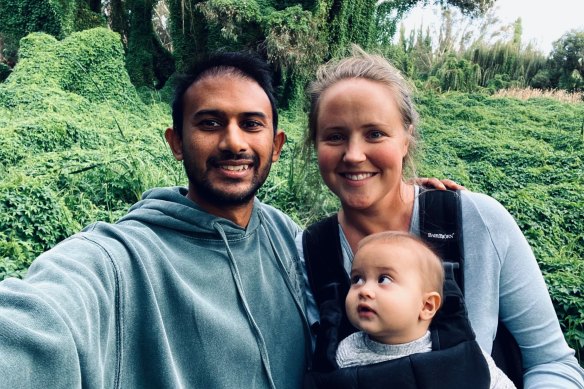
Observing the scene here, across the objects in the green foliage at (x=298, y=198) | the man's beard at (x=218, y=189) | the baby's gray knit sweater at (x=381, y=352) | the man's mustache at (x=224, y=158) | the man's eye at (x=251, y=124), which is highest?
the man's eye at (x=251, y=124)

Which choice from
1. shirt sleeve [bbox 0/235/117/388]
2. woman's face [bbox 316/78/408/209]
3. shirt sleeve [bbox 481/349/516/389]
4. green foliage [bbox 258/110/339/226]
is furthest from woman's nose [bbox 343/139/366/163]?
green foliage [bbox 258/110/339/226]

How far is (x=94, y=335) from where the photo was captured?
4.02ft

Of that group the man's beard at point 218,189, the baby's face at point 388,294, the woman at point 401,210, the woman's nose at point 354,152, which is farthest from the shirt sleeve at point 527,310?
the man's beard at point 218,189

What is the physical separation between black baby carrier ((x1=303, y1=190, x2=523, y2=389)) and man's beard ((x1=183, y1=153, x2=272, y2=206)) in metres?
0.31

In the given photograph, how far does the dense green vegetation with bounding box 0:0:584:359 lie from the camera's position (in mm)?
5023

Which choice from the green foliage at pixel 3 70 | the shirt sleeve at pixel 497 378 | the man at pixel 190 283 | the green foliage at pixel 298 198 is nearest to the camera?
the man at pixel 190 283

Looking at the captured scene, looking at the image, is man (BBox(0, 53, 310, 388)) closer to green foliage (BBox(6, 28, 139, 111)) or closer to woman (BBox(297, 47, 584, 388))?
woman (BBox(297, 47, 584, 388))

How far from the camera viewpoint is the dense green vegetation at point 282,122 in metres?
5.02

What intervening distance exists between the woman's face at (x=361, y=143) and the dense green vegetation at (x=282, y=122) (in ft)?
1.71

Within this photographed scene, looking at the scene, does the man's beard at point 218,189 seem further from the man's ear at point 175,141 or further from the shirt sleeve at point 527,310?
the shirt sleeve at point 527,310

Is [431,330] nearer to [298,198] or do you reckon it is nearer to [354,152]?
[354,152]

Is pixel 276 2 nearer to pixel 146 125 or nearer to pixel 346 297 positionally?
pixel 146 125

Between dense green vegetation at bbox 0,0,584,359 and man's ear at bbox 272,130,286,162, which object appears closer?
man's ear at bbox 272,130,286,162

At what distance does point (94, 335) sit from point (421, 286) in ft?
3.31
